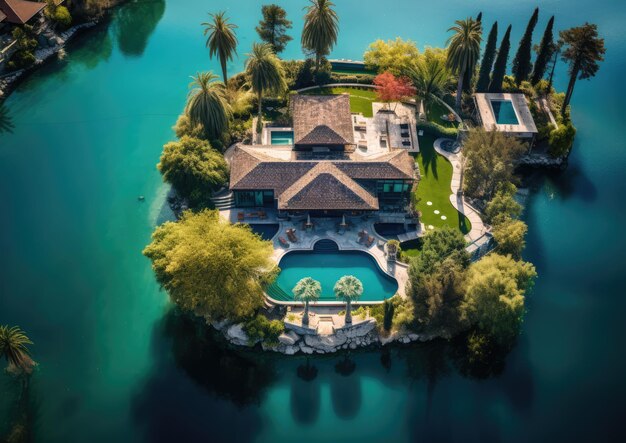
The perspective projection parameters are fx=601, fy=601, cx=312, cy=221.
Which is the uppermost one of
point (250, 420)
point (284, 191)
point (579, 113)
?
point (579, 113)

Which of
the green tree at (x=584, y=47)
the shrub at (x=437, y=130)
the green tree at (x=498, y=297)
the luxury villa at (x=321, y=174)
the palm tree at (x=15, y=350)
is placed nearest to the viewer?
the palm tree at (x=15, y=350)

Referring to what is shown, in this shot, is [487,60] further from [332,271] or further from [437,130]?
[332,271]

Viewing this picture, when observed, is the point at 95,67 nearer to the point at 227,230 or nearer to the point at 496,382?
the point at 227,230

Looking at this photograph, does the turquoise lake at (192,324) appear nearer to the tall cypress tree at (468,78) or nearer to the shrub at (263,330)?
the shrub at (263,330)

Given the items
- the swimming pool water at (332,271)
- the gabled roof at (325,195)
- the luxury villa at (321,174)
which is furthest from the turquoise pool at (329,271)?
the luxury villa at (321,174)

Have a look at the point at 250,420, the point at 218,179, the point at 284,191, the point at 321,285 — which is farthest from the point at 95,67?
the point at 250,420

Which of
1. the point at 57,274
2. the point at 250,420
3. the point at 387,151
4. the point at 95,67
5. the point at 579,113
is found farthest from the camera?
the point at 95,67

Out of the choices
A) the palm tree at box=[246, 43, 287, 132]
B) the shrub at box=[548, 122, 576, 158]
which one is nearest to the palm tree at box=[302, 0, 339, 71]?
the palm tree at box=[246, 43, 287, 132]
